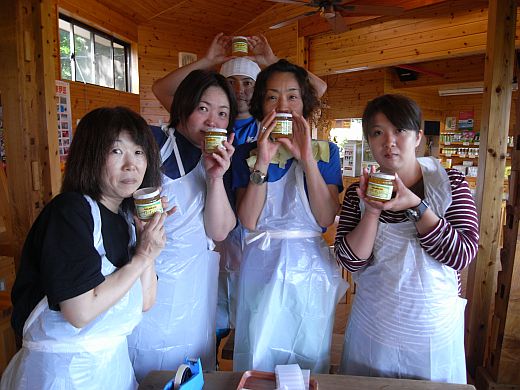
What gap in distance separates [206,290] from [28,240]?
68 centimetres

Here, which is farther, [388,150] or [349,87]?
[349,87]

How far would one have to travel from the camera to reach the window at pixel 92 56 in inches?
200

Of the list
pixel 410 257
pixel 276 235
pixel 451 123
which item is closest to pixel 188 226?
pixel 276 235

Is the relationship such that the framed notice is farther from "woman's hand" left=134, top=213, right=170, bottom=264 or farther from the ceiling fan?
"woman's hand" left=134, top=213, right=170, bottom=264

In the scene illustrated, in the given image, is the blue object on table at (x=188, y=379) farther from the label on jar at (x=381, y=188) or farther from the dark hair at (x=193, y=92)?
the dark hair at (x=193, y=92)

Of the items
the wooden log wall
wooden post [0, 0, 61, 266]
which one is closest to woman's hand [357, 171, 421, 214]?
wooden post [0, 0, 61, 266]

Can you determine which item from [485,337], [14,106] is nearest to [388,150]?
[485,337]

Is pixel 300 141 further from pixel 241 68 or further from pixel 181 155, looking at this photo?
pixel 241 68

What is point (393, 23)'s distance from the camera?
206 inches

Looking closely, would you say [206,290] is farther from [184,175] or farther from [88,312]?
[88,312]

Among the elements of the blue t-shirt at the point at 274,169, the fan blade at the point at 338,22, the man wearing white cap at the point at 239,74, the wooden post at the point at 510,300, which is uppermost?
the fan blade at the point at 338,22

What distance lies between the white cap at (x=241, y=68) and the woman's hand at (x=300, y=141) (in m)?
1.04

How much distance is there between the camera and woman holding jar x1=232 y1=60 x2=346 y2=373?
1.36 m

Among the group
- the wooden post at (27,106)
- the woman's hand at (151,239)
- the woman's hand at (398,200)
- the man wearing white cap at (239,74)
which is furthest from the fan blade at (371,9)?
the woman's hand at (151,239)
